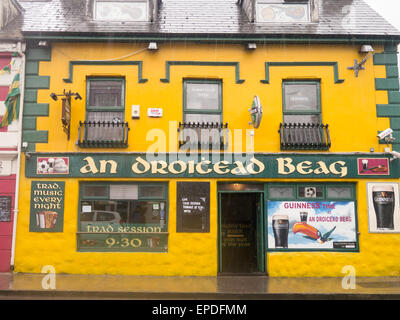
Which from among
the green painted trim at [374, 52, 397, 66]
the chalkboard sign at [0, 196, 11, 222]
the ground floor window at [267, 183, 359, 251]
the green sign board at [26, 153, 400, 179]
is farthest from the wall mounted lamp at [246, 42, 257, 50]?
the chalkboard sign at [0, 196, 11, 222]

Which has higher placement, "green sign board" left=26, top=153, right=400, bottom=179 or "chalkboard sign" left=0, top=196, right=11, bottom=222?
"green sign board" left=26, top=153, right=400, bottom=179

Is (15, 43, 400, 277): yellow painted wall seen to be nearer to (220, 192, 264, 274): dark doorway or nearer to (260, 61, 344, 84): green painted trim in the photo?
(260, 61, 344, 84): green painted trim

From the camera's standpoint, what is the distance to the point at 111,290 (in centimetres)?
840

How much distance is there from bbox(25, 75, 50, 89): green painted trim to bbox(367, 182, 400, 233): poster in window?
30.1 ft

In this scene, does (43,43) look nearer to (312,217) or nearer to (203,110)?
(203,110)

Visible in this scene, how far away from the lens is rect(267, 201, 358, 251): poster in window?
10.2m

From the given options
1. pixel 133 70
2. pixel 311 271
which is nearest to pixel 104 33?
pixel 133 70

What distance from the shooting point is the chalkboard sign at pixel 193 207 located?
10242 millimetres

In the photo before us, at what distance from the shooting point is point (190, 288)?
8.73 metres

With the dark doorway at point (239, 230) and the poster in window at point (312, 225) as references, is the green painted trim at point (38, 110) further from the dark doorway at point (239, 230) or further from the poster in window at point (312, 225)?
the poster in window at point (312, 225)

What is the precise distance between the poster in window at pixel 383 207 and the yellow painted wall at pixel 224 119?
18 centimetres

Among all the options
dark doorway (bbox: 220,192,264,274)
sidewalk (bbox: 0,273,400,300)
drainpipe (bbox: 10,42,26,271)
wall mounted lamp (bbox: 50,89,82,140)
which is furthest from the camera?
dark doorway (bbox: 220,192,264,274)

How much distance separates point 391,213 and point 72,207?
333 inches

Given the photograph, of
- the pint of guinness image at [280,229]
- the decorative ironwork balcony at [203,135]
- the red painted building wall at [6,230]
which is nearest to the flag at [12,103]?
the red painted building wall at [6,230]
